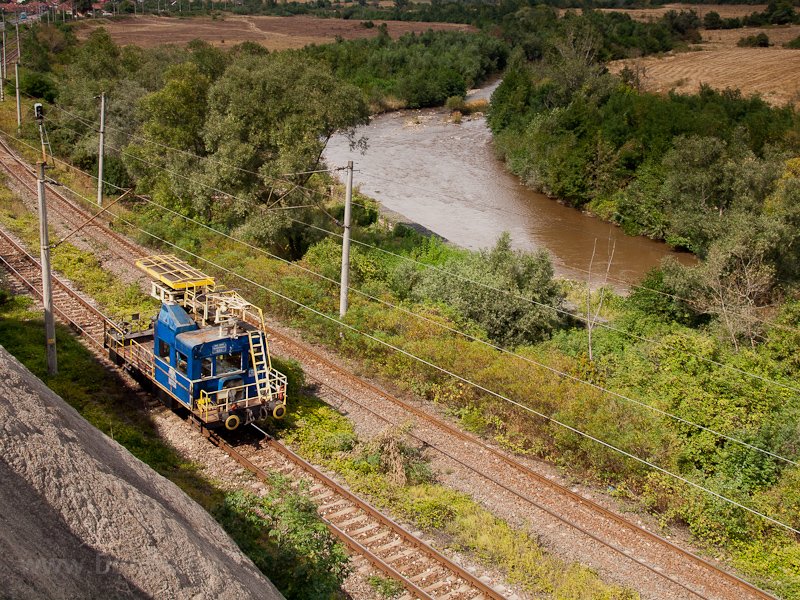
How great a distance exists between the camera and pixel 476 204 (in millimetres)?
54250

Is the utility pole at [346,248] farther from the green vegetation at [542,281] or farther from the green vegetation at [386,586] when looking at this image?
the green vegetation at [386,586]

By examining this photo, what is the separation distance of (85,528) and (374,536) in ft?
23.9

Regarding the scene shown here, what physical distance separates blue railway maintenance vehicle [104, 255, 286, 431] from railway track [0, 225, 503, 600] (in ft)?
3.20

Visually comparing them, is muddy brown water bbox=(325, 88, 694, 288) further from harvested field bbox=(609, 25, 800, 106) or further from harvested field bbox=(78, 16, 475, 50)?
harvested field bbox=(78, 16, 475, 50)

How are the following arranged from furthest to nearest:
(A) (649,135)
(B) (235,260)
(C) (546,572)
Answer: (A) (649,135)
(B) (235,260)
(C) (546,572)

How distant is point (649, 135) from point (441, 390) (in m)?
40.3

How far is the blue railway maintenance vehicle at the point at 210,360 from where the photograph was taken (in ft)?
60.2

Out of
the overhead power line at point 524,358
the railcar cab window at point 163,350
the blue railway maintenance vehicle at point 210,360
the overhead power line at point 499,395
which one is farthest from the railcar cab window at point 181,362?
the overhead power line at point 524,358

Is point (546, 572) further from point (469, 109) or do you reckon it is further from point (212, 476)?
point (469, 109)

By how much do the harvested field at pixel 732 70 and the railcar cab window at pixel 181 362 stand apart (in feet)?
208

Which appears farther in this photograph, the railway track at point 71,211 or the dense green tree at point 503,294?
the railway track at point 71,211

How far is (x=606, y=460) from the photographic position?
18719mm

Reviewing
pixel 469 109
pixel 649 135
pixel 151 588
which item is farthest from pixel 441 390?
pixel 469 109

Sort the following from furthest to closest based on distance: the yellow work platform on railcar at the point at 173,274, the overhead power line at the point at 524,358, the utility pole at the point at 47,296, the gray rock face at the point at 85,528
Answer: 1. the utility pole at the point at 47,296
2. the yellow work platform on railcar at the point at 173,274
3. the overhead power line at the point at 524,358
4. the gray rock face at the point at 85,528
